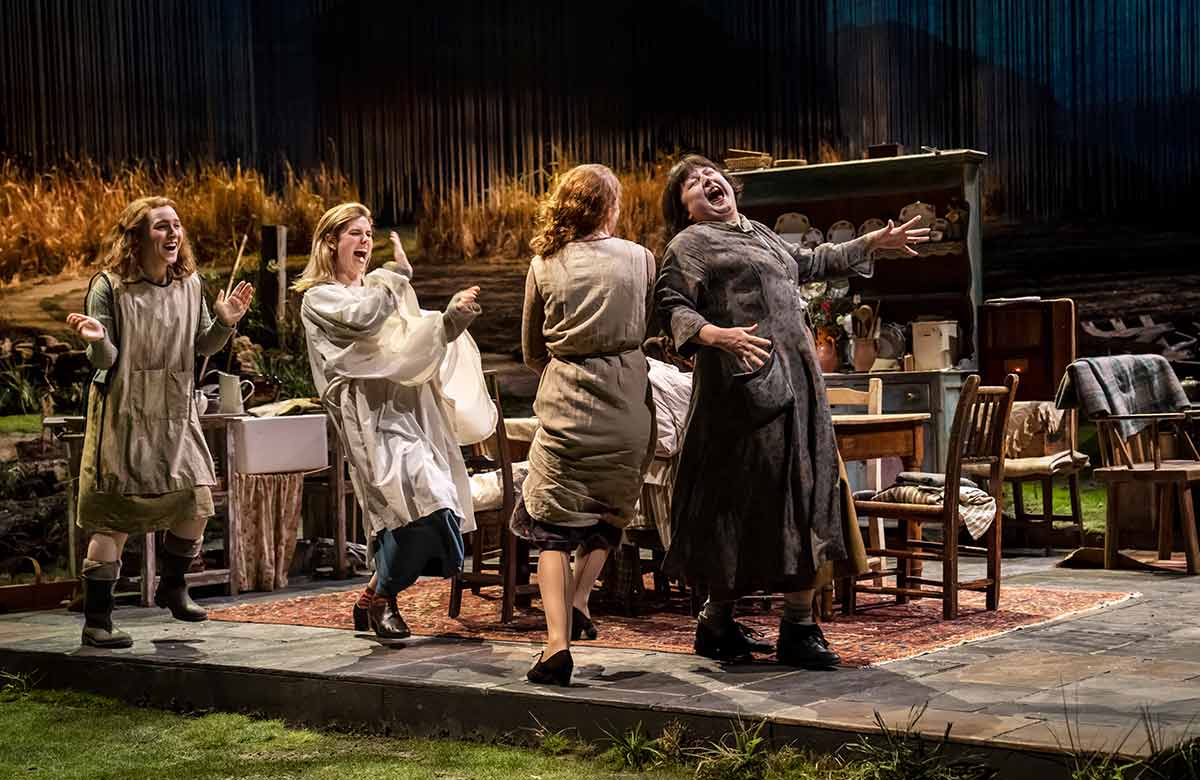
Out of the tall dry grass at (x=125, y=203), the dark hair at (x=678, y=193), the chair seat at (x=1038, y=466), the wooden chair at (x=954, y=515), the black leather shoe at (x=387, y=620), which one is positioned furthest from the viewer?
the tall dry grass at (x=125, y=203)

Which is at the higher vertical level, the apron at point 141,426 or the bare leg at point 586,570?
the apron at point 141,426

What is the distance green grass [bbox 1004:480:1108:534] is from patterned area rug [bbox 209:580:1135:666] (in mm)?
3234

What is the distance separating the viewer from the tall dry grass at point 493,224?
11.1 m

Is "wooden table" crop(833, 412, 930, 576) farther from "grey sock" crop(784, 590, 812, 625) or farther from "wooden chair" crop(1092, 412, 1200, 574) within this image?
"wooden chair" crop(1092, 412, 1200, 574)

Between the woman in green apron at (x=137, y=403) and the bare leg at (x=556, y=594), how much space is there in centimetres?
150

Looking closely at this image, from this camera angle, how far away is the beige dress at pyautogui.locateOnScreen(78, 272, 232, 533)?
483 cm

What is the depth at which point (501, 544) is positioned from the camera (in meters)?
5.31

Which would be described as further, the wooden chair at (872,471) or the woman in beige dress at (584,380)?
the wooden chair at (872,471)

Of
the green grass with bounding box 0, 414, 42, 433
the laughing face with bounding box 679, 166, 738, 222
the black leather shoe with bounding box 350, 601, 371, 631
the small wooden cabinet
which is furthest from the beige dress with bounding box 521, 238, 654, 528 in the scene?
the green grass with bounding box 0, 414, 42, 433

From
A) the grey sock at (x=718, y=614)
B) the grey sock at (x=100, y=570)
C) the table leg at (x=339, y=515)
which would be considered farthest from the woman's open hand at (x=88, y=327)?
the table leg at (x=339, y=515)

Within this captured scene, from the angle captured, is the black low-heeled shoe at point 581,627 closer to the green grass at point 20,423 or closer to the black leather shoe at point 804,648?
the black leather shoe at point 804,648

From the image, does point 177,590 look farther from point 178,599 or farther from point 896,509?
point 896,509

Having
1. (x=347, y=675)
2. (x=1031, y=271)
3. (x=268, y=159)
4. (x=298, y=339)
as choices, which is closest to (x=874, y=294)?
(x=1031, y=271)

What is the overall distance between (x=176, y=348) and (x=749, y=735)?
2587mm
